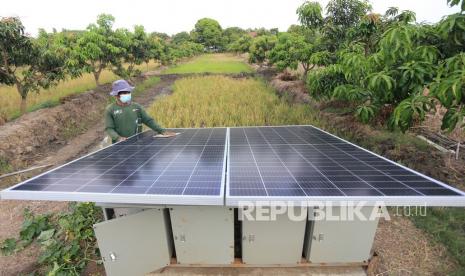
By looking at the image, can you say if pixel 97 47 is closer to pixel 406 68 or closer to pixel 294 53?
pixel 294 53

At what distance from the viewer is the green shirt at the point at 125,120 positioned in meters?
4.36

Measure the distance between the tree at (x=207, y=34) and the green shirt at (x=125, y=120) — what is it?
250 ft

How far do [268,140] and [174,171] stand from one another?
1.79 meters

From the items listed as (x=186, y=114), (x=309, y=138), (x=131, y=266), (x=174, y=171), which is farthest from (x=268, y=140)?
(x=186, y=114)

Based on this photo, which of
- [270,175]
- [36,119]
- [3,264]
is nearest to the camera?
[270,175]

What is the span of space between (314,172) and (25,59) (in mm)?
10266

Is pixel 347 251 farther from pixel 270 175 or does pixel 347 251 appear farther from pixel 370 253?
pixel 270 175

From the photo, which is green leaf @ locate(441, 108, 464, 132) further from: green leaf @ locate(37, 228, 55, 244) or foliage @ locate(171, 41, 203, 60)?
foliage @ locate(171, 41, 203, 60)

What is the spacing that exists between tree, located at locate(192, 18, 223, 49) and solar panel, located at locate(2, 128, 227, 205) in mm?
77628

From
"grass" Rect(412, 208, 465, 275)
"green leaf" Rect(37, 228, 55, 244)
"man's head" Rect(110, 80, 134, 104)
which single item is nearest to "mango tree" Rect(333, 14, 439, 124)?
"grass" Rect(412, 208, 465, 275)

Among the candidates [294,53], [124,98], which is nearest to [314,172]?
[124,98]

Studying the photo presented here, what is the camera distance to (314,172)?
9.02 ft

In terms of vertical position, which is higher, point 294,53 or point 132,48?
point 132,48

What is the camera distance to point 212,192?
7.48 ft
